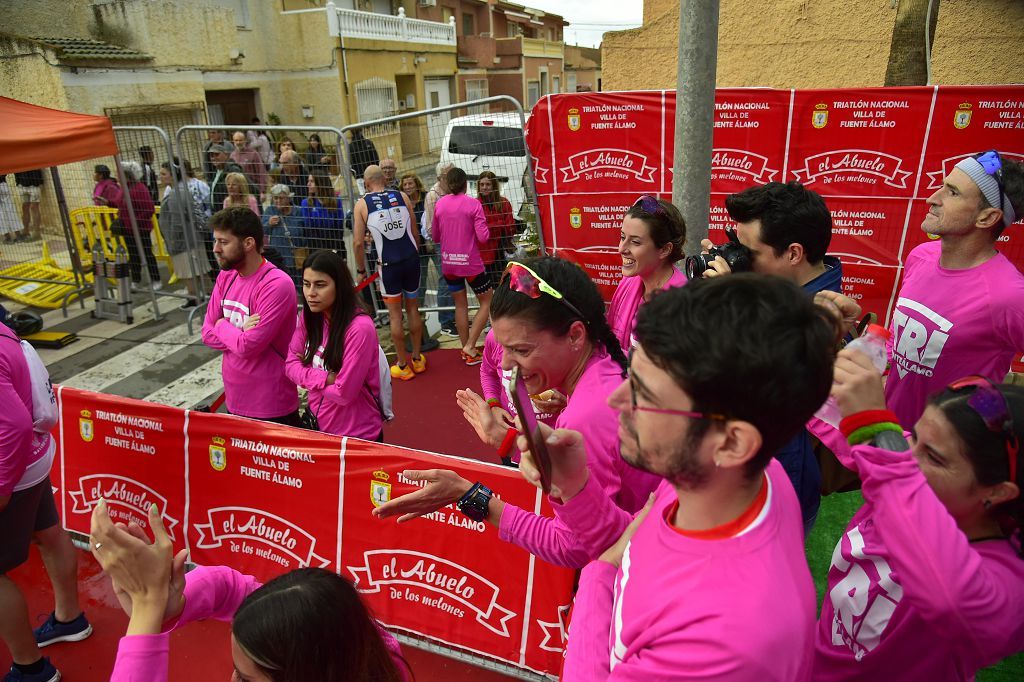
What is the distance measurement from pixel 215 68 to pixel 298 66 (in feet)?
10.5

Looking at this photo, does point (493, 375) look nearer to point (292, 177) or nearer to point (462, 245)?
point (462, 245)

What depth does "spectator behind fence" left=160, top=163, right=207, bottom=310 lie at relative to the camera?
7.88 meters

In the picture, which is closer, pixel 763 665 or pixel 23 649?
pixel 763 665

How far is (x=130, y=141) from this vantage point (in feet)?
44.5

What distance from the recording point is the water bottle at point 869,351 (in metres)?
1.58

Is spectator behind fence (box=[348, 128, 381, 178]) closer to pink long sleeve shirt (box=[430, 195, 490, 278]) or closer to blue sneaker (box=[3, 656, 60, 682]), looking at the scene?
pink long sleeve shirt (box=[430, 195, 490, 278])

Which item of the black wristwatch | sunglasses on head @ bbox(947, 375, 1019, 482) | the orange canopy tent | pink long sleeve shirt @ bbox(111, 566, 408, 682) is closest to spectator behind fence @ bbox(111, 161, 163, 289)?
the orange canopy tent

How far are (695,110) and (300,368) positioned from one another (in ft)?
9.60

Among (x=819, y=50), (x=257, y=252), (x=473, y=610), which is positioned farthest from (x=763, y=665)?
(x=819, y=50)

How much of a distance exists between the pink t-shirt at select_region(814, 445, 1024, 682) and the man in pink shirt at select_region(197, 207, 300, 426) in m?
3.15

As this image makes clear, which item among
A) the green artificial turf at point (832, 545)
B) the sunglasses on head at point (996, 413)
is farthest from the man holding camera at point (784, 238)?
the green artificial turf at point (832, 545)

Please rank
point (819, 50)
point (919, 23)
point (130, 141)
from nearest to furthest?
point (919, 23) → point (819, 50) → point (130, 141)

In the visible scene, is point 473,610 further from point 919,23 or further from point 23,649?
point 919,23

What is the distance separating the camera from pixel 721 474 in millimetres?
1270
